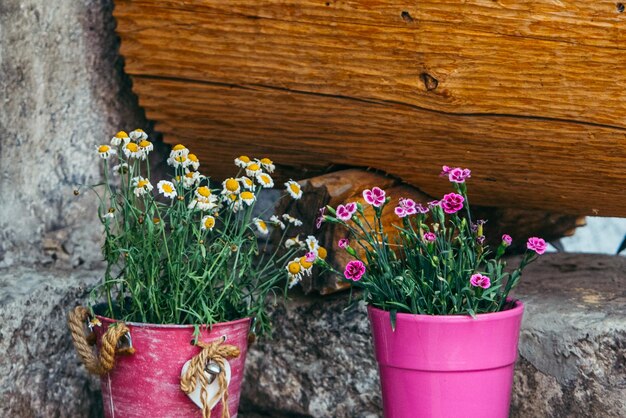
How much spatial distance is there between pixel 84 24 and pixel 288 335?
1063mm

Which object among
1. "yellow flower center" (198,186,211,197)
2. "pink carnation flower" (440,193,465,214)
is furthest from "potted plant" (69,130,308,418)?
"pink carnation flower" (440,193,465,214)

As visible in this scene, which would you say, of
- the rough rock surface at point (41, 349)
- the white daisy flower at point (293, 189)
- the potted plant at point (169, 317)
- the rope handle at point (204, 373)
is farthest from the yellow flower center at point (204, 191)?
the rough rock surface at point (41, 349)

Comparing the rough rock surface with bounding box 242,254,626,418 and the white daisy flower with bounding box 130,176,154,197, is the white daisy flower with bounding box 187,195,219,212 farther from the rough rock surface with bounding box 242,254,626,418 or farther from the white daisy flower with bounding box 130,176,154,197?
the rough rock surface with bounding box 242,254,626,418

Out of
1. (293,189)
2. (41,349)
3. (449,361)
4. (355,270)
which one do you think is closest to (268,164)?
(293,189)

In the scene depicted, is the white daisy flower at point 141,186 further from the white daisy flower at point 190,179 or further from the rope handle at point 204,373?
the rope handle at point 204,373

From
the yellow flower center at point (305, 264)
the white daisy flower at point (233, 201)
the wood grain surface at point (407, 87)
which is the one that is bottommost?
the yellow flower center at point (305, 264)

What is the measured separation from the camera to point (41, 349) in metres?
2.36

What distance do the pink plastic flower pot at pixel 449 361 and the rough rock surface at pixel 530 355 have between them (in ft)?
0.72

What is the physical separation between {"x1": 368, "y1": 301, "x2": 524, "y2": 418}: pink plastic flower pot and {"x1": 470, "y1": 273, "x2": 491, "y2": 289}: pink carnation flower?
0.11m

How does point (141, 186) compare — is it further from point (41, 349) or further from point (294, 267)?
point (41, 349)

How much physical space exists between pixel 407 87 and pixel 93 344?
101 centimetres

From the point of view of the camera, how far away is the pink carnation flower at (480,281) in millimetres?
1933

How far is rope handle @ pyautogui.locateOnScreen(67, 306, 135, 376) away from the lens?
2.08m

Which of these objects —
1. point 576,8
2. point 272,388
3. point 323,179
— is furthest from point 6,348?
point 576,8
